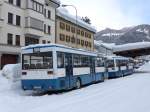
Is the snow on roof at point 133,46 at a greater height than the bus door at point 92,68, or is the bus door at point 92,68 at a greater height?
the snow on roof at point 133,46

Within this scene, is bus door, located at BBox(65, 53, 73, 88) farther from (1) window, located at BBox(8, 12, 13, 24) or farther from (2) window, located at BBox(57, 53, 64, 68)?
(1) window, located at BBox(8, 12, 13, 24)

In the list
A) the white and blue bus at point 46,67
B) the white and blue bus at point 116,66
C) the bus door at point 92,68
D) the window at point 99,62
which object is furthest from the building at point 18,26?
the white and blue bus at point 46,67

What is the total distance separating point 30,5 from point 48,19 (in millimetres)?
9241

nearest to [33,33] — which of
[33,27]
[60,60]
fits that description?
[33,27]

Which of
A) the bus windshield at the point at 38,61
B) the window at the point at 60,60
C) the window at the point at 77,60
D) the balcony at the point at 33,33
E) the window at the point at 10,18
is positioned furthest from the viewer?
the balcony at the point at 33,33

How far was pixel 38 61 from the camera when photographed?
20.4m

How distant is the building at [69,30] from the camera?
62816mm

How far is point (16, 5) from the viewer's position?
1858 inches

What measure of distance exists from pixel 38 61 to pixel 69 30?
47907 mm

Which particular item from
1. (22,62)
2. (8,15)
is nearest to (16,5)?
(8,15)

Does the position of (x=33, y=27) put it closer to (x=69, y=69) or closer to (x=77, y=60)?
(x=77, y=60)

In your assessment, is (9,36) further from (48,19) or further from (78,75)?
(78,75)

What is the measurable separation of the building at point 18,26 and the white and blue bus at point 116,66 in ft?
42.3

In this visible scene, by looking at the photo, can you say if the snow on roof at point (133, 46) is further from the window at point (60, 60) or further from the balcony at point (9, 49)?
the window at point (60, 60)
